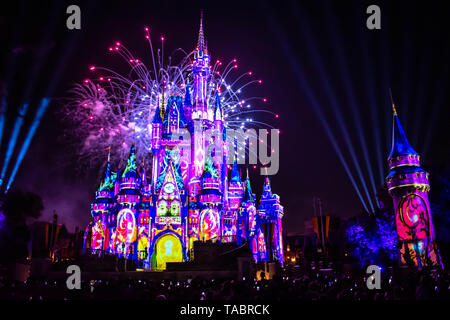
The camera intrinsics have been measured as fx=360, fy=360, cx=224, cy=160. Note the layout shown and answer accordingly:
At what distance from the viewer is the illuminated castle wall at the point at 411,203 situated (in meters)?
32.8

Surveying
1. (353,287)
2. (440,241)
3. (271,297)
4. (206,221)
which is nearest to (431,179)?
(440,241)

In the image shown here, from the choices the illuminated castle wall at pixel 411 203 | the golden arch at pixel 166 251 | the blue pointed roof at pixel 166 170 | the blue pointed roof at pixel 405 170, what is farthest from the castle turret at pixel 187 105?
the blue pointed roof at pixel 405 170

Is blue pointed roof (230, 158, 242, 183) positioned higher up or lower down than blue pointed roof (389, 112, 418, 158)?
higher up

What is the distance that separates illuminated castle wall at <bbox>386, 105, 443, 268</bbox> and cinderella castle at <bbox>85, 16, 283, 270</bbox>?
15.1 meters

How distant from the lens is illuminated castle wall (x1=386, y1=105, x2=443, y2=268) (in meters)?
32.8

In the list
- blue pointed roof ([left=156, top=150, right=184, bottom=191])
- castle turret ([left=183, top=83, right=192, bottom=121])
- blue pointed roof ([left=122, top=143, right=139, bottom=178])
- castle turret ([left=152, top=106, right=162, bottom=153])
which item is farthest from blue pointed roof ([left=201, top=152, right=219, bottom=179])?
castle turret ([left=183, top=83, right=192, bottom=121])

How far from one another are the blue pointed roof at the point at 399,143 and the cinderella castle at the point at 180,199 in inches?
672

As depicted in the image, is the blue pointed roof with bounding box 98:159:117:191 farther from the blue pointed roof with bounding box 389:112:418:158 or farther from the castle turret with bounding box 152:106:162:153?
the blue pointed roof with bounding box 389:112:418:158

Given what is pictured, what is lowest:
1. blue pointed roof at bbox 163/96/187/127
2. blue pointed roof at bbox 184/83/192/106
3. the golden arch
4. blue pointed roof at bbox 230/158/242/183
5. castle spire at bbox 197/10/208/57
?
the golden arch

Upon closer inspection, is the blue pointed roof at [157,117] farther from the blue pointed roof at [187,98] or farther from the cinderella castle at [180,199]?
the blue pointed roof at [187,98]

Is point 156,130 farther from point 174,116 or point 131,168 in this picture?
point 131,168

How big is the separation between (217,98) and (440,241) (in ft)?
137

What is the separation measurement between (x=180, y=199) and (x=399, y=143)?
98.6 ft
